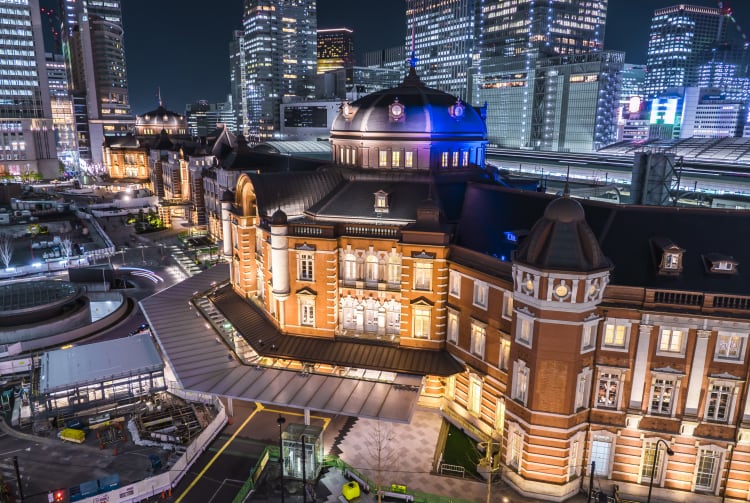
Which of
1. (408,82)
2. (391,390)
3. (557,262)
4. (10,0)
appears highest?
(10,0)

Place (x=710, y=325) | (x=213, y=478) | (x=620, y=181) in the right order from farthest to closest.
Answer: (x=620, y=181) < (x=213, y=478) < (x=710, y=325)

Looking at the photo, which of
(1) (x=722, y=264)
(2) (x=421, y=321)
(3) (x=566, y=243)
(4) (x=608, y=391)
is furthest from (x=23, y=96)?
(1) (x=722, y=264)

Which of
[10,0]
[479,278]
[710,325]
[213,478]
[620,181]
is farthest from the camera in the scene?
[10,0]

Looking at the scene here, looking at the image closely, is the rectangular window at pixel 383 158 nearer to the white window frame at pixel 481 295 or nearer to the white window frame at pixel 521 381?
the white window frame at pixel 481 295

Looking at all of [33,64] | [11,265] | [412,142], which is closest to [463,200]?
[412,142]

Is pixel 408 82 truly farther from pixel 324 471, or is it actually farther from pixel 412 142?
pixel 324 471

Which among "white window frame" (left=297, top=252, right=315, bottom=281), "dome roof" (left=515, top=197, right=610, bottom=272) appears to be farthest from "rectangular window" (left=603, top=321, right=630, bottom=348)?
"white window frame" (left=297, top=252, right=315, bottom=281)

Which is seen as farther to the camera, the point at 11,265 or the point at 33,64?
the point at 33,64
